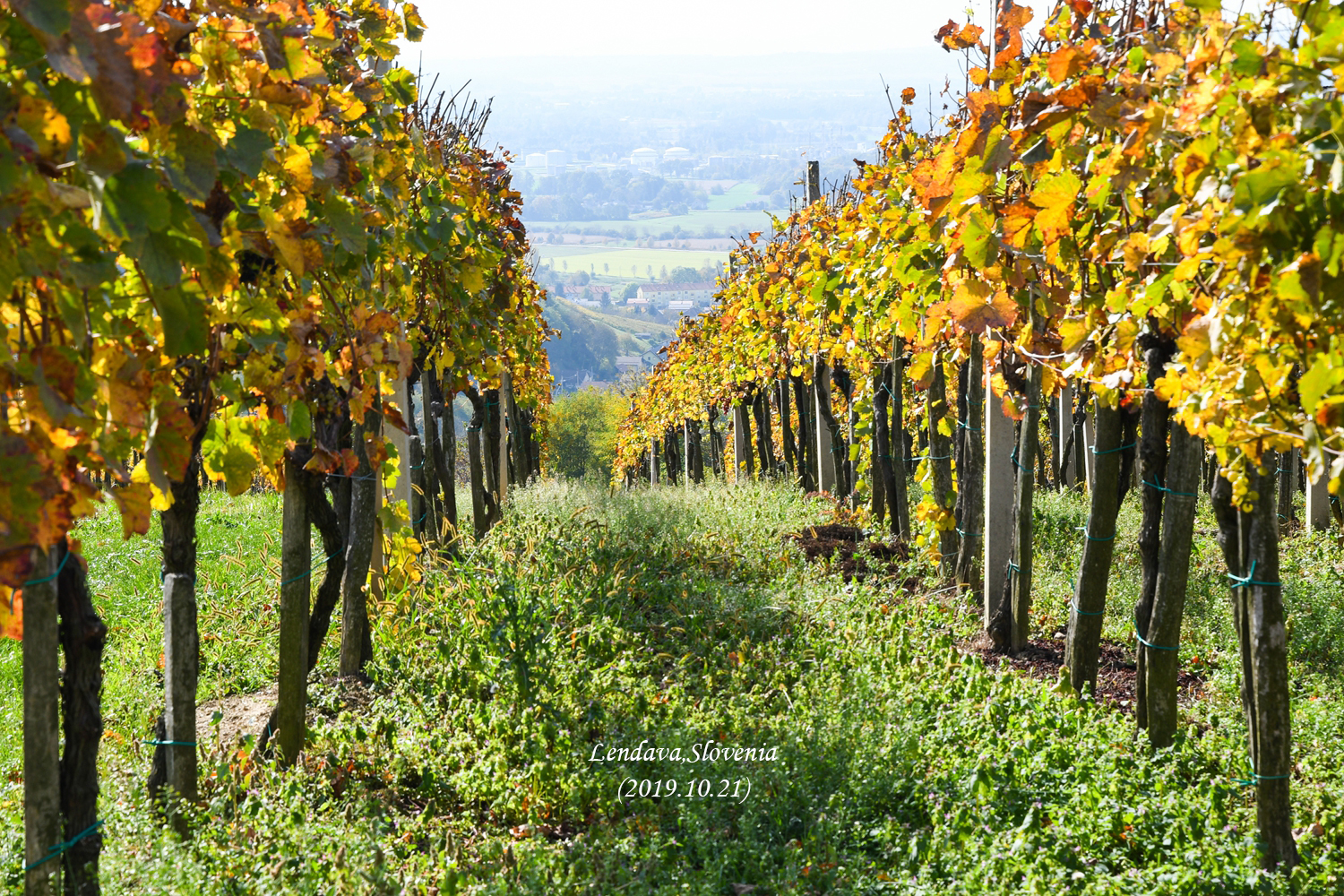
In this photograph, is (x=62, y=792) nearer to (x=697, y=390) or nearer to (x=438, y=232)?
(x=438, y=232)

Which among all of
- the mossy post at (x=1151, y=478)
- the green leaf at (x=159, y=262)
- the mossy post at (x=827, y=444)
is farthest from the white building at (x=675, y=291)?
the green leaf at (x=159, y=262)

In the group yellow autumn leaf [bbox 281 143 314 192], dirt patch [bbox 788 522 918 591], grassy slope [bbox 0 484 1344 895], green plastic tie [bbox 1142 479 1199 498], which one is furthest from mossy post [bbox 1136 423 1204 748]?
yellow autumn leaf [bbox 281 143 314 192]

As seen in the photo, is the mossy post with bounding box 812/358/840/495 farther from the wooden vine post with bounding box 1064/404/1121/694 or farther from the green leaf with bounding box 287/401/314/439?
the green leaf with bounding box 287/401/314/439

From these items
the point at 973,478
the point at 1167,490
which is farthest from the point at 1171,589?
the point at 973,478

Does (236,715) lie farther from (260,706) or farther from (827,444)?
(827,444)

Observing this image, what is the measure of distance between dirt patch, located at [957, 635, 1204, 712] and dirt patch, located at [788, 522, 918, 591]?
3.74 feet

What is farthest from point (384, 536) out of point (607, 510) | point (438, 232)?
point (607, 510)

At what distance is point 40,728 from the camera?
2.12 m

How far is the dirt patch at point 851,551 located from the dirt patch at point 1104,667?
114cm

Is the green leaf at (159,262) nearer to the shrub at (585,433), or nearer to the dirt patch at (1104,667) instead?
the dirt patch at (1104,667)

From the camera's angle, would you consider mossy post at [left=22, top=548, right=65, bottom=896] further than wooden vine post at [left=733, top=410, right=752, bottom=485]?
No

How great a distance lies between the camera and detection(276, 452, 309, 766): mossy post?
3.43m

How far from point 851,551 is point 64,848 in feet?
17.5

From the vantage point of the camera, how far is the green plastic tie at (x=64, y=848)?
2109mm
